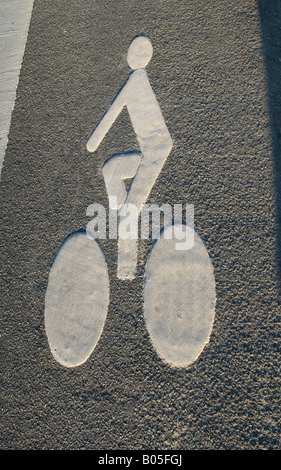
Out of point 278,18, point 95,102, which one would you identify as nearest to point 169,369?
point 95,102

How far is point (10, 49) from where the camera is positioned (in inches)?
141

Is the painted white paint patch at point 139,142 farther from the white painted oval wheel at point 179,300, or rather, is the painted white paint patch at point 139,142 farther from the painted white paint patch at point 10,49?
the painted white paint patch at point 10,49

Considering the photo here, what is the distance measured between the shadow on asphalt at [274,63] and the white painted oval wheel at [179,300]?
0.66 meters

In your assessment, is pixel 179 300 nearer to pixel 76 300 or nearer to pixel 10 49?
pixel 76 300

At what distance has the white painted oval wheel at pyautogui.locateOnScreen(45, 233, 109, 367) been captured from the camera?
7.98ft

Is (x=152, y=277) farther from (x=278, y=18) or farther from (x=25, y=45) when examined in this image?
(x=25, y=45)

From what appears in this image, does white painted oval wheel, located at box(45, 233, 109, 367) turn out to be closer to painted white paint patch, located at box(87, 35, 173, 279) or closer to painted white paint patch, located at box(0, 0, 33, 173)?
painted white paint patch, located at box(87, 35, 173, 279)

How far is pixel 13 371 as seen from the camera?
246 cm

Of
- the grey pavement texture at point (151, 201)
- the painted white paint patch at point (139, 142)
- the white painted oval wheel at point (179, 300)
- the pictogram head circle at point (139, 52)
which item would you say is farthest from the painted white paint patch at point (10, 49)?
the white painted oval wheel at point (179, 300)

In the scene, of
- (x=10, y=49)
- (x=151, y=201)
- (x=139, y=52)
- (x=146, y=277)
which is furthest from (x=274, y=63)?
(x=10, y=49)

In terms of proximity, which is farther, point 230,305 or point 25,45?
point 25,45

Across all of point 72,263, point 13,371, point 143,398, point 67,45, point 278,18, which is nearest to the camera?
point 143,398

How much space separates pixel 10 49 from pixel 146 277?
10.4 feet
